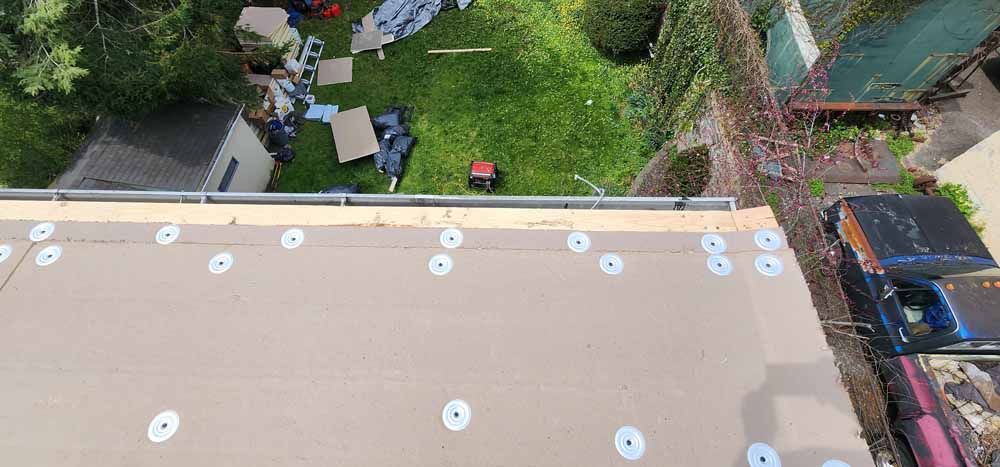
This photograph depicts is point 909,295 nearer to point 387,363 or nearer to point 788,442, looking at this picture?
point 788,442

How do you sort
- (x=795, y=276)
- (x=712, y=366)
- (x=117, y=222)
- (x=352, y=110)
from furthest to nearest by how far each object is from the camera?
1. (x=352, y=110)
2. (x=117, y=222)
3. (x=795, y=276)
4. (x=712, y=366)

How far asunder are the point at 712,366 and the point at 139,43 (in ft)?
32.1

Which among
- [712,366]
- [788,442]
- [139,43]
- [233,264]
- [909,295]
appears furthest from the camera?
[139,43]

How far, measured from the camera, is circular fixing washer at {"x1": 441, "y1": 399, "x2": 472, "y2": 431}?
258 centimetres

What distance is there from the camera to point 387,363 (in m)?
2.79

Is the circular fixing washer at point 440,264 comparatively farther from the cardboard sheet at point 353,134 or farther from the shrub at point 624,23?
the shrub at point 624,23

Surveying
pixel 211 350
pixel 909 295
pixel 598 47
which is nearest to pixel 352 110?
pixel 598 47

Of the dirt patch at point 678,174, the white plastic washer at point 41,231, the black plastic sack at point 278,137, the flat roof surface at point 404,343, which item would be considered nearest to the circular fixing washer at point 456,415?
the flat roof surface at point 404,343

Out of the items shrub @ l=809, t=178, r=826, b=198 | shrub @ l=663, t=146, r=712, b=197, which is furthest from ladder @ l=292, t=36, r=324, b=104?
shrub @ l=809, t=178, r=826, b=198

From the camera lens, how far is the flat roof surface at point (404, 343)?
100 inches

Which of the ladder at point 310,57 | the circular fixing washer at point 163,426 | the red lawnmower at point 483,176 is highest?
the ladder at point 310,57

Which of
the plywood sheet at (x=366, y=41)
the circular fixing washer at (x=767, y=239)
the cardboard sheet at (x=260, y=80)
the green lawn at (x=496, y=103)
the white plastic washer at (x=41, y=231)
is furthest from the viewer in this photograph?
the plywood sheet at (x=366, y=41)

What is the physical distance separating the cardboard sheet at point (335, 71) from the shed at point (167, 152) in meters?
3.39

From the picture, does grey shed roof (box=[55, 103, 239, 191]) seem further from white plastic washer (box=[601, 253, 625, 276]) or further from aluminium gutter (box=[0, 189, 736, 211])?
white plastic washer (box=[601, 253, 625, 276])
